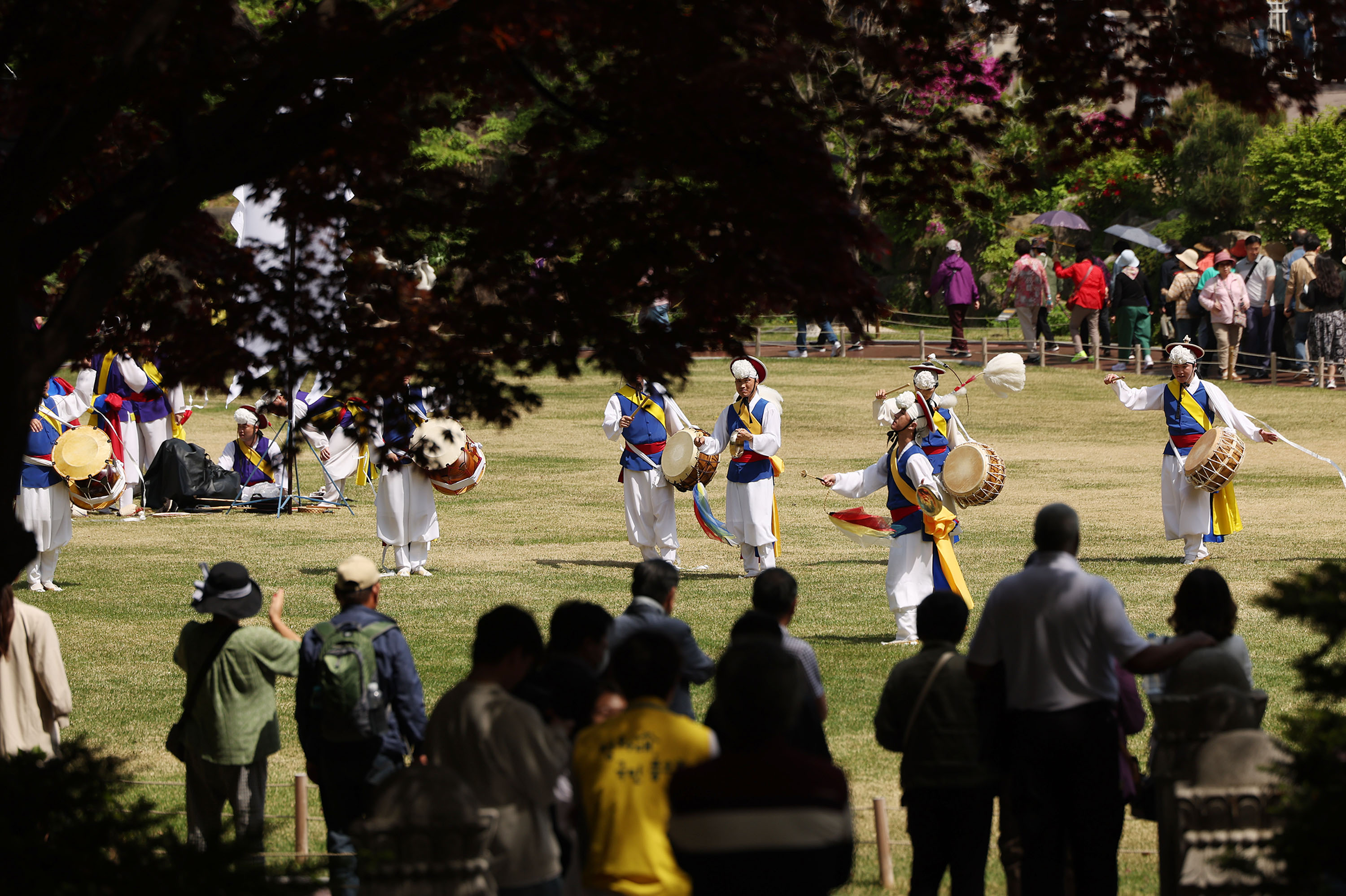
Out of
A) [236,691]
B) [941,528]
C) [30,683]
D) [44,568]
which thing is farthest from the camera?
[44,568]

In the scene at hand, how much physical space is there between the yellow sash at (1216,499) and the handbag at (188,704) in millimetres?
10199

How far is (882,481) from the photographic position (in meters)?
11.2

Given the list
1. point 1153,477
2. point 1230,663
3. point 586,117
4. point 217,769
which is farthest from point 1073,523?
point 1153,477

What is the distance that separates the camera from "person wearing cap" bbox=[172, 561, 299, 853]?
6.22 metres

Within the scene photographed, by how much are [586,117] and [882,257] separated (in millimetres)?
1000

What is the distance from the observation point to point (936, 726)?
5.21 meters

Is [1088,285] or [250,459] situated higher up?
[1088,285]

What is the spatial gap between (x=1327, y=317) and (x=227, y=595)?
21634mm

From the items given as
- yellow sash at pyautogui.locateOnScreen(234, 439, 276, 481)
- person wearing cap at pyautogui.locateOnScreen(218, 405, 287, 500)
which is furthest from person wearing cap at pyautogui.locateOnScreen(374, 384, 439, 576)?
yellow sash at pyautogui.locateOnScreen(234, 439, 276, 481)

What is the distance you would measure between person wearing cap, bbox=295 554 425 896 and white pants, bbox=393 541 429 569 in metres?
8.34

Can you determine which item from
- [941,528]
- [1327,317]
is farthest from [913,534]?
[1327,317]

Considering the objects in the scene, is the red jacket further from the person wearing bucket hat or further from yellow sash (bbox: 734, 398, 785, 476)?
the person wearing bucket hat

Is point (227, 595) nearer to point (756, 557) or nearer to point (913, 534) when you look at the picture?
point (913, 534)

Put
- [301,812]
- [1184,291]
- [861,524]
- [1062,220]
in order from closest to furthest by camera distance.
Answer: [301,812]
[861,524]
[1184,291]
[1062,220]
